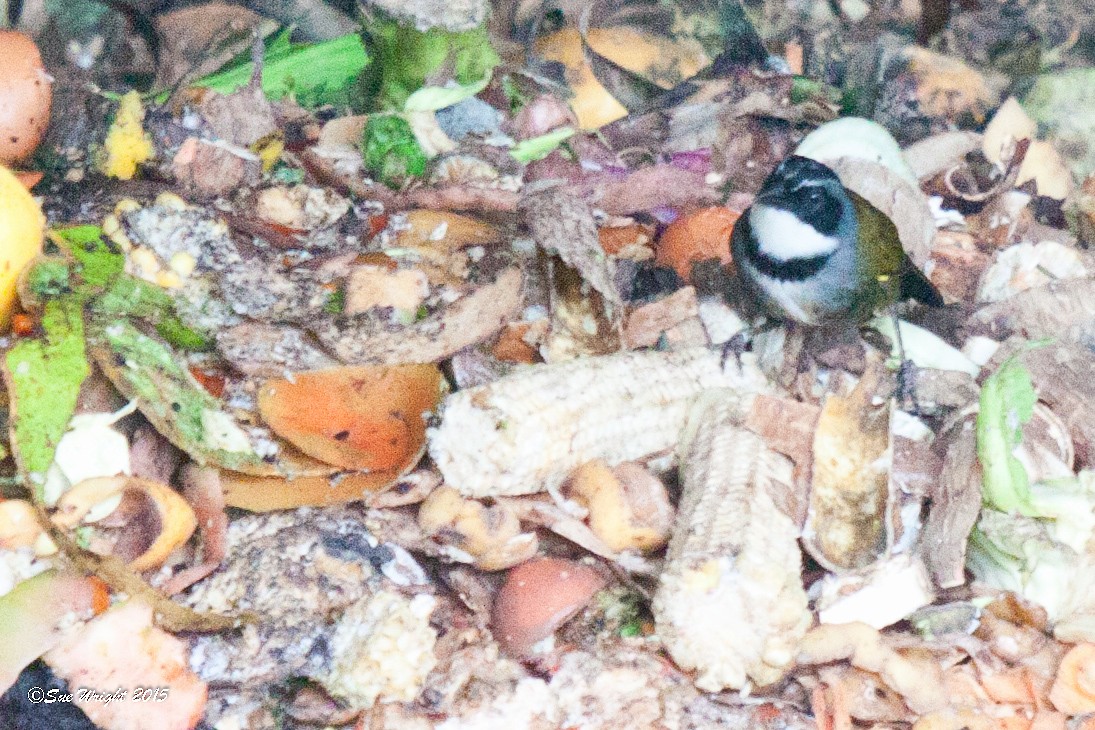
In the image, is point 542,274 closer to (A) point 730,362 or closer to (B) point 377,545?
(A) point 730,362

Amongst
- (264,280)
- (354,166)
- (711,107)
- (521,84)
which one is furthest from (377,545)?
(711,107)

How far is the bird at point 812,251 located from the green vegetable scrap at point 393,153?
0.96 m

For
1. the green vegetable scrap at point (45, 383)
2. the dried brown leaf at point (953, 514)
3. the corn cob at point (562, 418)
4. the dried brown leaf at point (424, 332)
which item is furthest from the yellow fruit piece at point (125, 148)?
the dried brown leaf at point (953, 514)

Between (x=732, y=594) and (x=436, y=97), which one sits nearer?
(x=732, y=594)

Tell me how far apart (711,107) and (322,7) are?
1.36m

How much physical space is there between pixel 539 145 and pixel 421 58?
46 centimetres

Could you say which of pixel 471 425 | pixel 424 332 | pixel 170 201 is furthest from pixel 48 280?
pixel 471 425

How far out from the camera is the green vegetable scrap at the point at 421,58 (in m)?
3.07

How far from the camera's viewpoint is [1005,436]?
2234mm

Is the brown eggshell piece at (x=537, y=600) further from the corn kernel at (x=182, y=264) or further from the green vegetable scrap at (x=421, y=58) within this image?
the green vegetable scrap at (x=421, y=58)

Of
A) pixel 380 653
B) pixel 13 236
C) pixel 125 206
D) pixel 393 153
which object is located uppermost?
pixel 13 236

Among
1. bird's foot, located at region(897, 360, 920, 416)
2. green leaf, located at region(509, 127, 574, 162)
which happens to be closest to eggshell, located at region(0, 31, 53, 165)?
Answer: green leaf, located at region(509, 127, 574, 162)

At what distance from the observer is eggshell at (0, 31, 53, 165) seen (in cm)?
255

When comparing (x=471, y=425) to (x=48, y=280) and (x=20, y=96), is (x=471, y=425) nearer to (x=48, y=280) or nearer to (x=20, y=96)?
(x=48, y=280)
